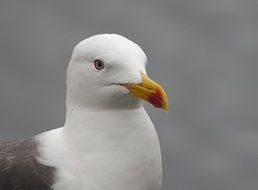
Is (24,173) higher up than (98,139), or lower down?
lower down

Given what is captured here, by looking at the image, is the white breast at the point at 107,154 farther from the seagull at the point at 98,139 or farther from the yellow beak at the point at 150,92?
the yellow beak at the point at 150,92

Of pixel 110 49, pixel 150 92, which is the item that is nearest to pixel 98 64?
pixel 110 49

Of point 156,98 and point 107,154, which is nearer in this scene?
point 156,98

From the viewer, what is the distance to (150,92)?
2.58 metres

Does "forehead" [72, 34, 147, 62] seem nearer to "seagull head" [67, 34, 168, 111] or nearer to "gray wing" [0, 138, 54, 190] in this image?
"seagull head" [67, 34, 168, 111]

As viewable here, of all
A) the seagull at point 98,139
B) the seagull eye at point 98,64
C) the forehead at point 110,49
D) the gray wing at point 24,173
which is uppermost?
the forehead at point 110,49

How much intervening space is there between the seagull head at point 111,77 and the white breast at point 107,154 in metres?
0.06

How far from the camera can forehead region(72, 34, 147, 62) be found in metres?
2.63

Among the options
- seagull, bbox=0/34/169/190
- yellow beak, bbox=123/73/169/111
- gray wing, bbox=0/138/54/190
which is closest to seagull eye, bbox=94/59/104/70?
seagull, bbox=0/34/169/190

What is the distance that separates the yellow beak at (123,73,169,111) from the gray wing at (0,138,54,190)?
38cm

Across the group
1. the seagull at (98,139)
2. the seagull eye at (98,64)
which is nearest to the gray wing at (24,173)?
the seagull at (98,139)

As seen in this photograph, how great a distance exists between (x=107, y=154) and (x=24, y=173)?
0.87 feet

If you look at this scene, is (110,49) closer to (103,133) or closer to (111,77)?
(111,77)

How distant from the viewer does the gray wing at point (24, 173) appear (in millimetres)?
2688
